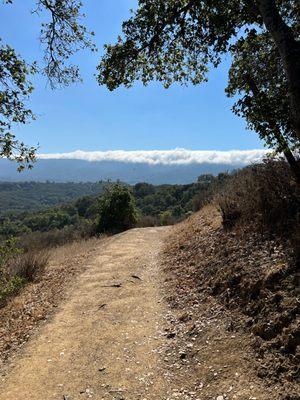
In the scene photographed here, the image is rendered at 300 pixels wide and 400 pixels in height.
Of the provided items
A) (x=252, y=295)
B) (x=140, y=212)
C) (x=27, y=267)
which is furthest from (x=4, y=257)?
(x=140, y=212)

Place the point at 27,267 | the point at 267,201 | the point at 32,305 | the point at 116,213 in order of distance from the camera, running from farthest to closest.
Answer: the point at 116,213 < the point at 27,267 < the point at 32,305 < the point at 267,201

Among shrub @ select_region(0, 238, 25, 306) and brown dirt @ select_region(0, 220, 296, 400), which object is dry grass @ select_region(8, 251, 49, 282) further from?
shrub @ select_region(0, 238, 25, 306)

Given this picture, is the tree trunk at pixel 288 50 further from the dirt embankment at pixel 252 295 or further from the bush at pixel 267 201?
the bush at pixel 267 201

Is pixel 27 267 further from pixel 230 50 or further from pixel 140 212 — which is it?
pixel 140 212

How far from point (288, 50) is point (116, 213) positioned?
20.1 meters

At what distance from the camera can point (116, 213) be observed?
25.0 meters

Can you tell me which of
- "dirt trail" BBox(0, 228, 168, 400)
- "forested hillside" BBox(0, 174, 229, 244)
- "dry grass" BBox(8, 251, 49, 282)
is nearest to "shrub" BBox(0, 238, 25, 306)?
"dirt trail" BBox(0, 228, 168, 400)

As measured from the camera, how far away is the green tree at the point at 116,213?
2489cm

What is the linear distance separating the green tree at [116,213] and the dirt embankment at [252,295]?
14440 millimetres

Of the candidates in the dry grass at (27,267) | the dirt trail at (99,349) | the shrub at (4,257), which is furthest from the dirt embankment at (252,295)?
the dry grass at (27,267)

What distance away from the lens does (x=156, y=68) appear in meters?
8.66

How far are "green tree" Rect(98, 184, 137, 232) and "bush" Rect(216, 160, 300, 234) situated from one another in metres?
13.8

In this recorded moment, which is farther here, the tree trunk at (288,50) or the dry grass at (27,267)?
the dry grass at (27,267)

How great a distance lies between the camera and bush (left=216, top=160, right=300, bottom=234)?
26.5 ft
